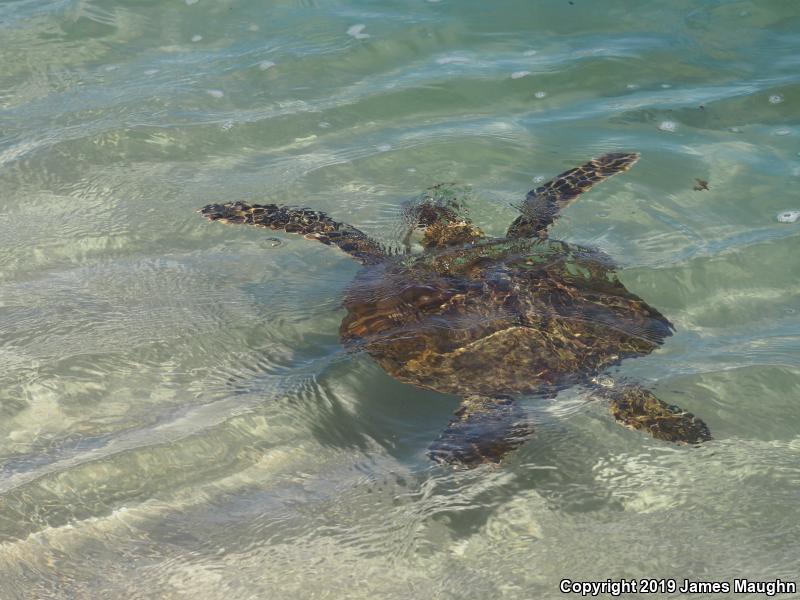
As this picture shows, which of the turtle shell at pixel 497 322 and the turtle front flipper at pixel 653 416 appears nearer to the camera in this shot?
the turtle front flipper at pixel 653 416

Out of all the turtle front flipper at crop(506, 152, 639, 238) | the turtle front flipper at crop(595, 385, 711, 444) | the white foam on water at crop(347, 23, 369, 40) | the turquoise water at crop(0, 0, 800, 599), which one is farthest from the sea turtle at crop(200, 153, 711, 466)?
the white foam on water at crop(347, 23, 369, 40)

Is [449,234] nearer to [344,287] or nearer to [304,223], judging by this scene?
[344,287]

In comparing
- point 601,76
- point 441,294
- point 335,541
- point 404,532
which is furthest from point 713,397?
point 601,76

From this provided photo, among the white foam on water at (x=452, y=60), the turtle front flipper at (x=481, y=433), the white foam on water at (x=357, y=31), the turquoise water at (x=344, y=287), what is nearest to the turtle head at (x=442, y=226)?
the turquoise water at (x=344, y=287)

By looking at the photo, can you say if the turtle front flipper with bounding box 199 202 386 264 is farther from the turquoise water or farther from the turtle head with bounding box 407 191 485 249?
the turtle head with bounding box 407 191 485 249

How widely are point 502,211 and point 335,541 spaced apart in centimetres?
322

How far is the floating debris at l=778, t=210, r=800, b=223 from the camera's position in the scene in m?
5.84

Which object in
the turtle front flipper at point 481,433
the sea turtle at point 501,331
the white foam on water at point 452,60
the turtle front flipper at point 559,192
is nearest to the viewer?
the turtle front flipper at point 481,433

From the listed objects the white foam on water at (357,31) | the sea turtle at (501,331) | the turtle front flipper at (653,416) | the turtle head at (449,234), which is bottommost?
the turtle front flipper at (653,416)

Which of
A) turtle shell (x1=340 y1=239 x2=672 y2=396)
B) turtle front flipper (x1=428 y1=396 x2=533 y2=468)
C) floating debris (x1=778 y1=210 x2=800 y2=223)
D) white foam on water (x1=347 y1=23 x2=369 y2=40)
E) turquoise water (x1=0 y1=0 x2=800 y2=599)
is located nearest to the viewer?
turquoise water (x1=0 y1=0 x2=800 y2=599)

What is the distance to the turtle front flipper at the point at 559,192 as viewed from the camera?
554cm

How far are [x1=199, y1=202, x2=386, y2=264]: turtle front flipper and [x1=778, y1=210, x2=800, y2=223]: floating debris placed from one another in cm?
292

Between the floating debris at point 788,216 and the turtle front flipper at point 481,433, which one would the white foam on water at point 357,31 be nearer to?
the floating debris at point 788,216

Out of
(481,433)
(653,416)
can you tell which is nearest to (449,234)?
(481,433)
